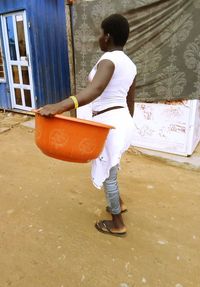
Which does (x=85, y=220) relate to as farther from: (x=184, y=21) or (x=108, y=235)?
(x=184, y=21)

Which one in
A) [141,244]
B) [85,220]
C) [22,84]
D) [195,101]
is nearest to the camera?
[141,244]

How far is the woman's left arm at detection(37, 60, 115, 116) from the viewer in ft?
5.31

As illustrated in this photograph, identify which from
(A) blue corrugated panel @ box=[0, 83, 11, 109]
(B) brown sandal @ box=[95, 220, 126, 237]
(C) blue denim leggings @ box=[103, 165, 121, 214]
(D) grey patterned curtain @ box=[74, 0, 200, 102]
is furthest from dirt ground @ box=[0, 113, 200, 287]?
(A) blue corrugated panel @ box=[0, 83, 11, 109]

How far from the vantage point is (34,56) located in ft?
18.2

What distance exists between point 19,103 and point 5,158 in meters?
2.55

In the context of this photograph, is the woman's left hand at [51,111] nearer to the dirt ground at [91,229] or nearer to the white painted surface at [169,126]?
the dirt ground at [91,229]

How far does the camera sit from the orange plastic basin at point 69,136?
5.43 ft

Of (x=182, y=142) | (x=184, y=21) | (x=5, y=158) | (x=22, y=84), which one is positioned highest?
(x=184, y=21)

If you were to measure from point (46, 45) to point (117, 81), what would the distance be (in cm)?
434

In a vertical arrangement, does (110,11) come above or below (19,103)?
above

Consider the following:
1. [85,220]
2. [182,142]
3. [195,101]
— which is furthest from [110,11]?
[85,220]

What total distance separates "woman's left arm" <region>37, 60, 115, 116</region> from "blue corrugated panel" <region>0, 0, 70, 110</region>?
424cm

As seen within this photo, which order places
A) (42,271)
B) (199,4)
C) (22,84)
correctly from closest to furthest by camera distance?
(42,271)
(199,4)
(22,84)

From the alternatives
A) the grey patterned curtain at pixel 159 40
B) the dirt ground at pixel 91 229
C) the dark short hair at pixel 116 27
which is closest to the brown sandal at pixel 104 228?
the dirt ground at pixel 91 229
